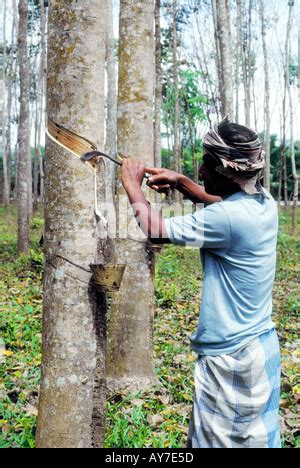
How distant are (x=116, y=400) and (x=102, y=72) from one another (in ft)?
6.98

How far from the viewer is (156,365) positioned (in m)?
4.16

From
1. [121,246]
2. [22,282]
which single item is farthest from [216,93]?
[121,246]

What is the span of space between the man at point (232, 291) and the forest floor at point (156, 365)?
1.00 m

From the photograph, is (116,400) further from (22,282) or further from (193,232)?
(22,282)

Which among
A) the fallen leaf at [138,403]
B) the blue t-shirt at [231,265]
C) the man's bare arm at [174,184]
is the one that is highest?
the man's bare arm at [174,184]

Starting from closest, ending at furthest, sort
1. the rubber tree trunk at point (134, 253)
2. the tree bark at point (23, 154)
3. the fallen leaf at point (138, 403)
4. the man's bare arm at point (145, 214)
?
1. the man's bare arm at point (145, 214)
2. the fallen leaf at point (138, 403)
3. the rubber tree trunk at point (134, 253)
4. the tree bark at point (23, 154)

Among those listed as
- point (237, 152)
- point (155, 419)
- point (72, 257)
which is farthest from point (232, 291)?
point (155, 419)

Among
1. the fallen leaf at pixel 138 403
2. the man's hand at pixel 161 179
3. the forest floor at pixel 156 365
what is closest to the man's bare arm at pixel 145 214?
the man's hand at pixel 161 179

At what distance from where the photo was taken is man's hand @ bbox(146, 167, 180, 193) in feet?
7.53

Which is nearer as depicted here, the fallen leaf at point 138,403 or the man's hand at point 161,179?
the man's hand at point 161,179

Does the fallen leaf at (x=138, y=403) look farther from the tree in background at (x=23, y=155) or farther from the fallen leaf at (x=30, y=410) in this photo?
the tree in background at (x=23, y=155)

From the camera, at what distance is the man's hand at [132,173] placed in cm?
212

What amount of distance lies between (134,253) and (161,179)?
1373 millimetres

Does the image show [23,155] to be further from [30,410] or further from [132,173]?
[132,173]
